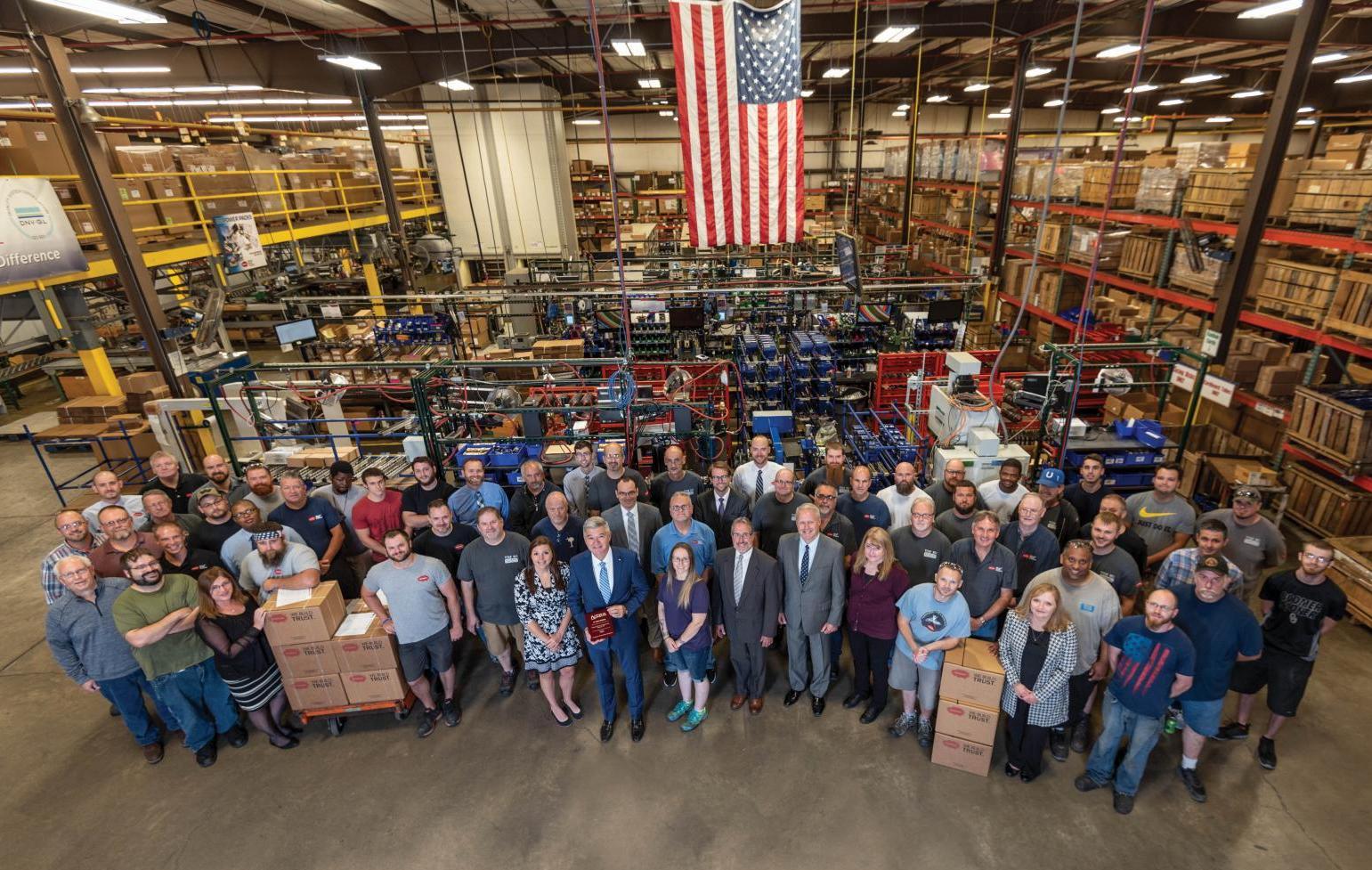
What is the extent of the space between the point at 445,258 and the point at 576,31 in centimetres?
687

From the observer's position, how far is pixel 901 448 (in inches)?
275

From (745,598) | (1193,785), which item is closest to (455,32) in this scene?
(745,598)

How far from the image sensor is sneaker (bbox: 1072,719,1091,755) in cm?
450

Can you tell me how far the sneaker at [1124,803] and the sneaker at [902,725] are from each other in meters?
1.32

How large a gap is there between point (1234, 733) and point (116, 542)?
335 inches

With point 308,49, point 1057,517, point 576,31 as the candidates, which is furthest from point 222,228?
point 1057,517

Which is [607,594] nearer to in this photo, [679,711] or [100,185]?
[679,711]

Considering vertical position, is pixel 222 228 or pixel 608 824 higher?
pixel 222 228

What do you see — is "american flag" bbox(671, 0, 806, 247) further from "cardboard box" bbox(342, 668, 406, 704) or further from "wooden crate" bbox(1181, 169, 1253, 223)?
"wooden crate" bbox(1181, 169, 1253, 223)

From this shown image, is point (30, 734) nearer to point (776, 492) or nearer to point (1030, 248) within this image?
point (776, 492)

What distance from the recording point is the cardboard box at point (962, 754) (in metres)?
4.24

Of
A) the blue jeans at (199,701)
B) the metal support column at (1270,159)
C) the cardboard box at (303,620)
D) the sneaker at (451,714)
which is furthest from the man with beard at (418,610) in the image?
the metal support column at (1270,159)

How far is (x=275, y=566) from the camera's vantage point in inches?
181

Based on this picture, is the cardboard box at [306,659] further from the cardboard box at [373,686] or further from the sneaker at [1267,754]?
the sneaker at [1267,754]
